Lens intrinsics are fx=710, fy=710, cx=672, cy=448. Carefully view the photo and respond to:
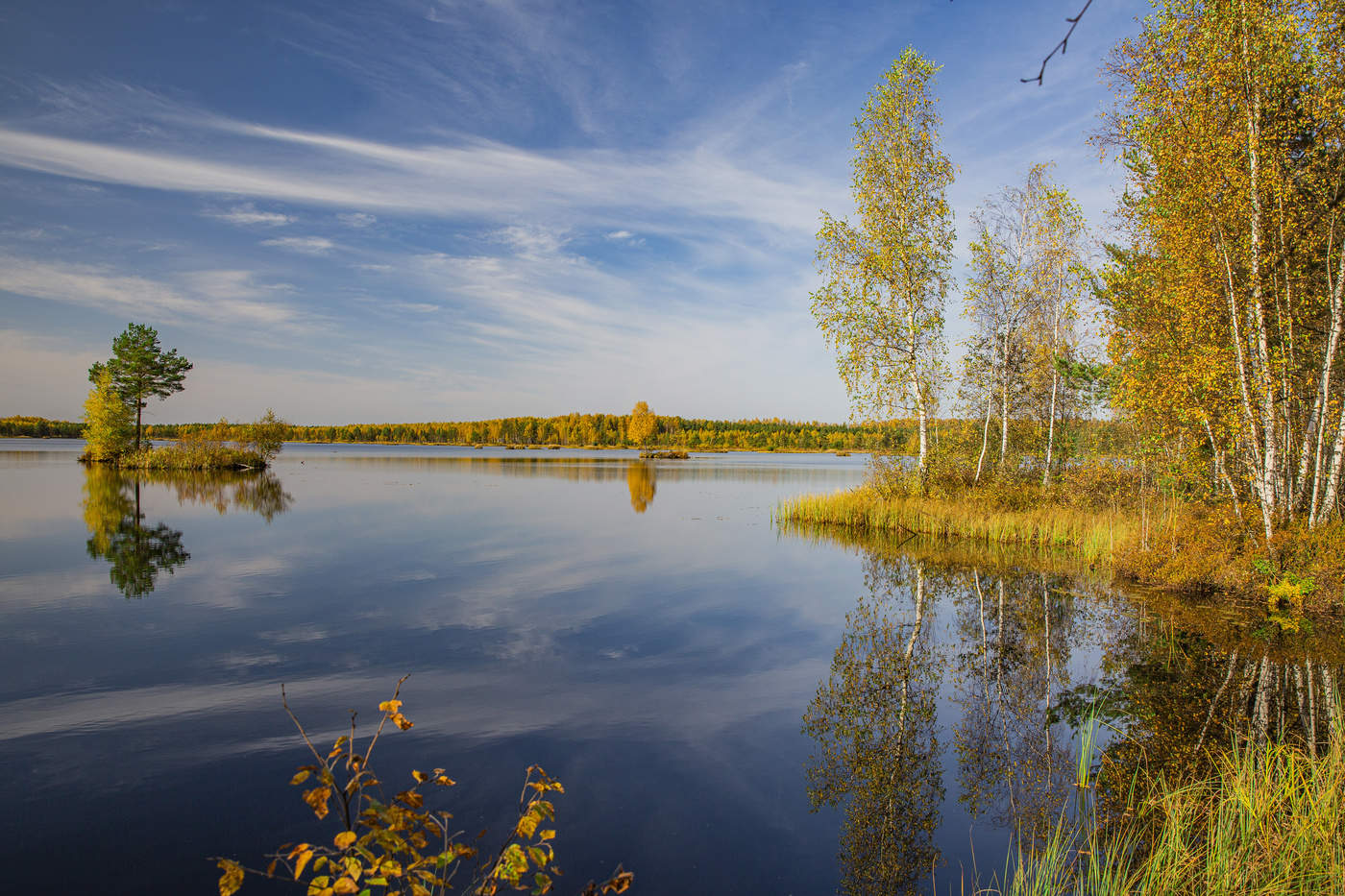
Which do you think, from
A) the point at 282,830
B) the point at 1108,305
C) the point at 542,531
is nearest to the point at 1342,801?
the point at 282,830

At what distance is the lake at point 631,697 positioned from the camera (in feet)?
17.3

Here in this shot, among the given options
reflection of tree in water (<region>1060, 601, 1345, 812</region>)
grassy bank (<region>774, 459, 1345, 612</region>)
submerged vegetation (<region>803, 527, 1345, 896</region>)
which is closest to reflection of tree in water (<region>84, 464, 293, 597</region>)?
submerged vegetation (<region>803, 527, 1345, 896</region>)

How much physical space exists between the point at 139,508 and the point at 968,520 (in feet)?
94.5

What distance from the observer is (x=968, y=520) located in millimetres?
21344

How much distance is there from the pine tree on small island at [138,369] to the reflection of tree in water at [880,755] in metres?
58.3

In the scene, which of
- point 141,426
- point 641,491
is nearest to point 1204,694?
point 641,491

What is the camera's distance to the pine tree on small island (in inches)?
2045

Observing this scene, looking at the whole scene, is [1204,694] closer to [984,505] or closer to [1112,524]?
[1112,524]

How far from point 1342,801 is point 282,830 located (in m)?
7.32

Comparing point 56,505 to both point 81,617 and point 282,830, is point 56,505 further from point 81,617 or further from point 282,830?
point 282,830

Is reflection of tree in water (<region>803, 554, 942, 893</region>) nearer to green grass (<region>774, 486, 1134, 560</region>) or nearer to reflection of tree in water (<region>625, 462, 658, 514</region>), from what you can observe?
green grass (<region>774, 486, 1134, 560</region>)

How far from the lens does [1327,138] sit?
11.9 meters

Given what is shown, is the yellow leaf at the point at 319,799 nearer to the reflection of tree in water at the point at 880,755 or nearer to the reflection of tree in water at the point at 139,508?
the reflection of tree in water at the point at 880,755

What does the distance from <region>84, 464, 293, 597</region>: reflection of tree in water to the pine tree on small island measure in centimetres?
587
